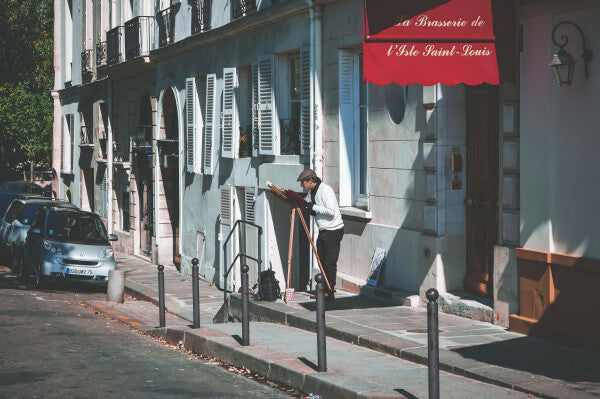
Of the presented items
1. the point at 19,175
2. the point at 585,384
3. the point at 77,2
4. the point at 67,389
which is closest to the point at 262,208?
the point at 67,389

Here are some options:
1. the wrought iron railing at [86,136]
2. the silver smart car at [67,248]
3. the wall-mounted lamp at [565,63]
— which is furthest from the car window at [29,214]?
the wall-mounted lamp at [565,63]

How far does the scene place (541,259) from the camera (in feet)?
32.2

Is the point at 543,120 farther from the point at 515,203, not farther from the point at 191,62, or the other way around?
the point at 191,62

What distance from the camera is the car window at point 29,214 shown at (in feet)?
75.1

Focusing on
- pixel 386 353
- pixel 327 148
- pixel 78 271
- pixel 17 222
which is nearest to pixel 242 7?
pixel 327 148

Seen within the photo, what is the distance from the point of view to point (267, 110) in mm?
17578

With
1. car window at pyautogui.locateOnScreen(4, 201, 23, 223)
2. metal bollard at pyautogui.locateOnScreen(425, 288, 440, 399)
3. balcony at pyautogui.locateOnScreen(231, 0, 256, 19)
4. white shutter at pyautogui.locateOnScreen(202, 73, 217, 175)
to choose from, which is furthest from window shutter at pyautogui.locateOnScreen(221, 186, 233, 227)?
metal bollard at pyautogui.locateOnScreen(425, 288, 440, 399)

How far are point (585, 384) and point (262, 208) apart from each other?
418 inches

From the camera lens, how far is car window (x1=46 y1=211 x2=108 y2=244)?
766 inches

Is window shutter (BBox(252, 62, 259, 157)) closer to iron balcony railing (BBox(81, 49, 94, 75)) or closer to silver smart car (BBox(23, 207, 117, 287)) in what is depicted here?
silver smart car (BBox(23, 207, 117, 287))

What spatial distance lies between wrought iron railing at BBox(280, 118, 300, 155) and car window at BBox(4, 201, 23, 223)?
896 centimetres

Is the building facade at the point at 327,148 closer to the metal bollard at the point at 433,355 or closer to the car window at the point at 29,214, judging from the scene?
the metal bollard at the point at 433,355

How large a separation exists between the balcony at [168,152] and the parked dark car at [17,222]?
2702 mm

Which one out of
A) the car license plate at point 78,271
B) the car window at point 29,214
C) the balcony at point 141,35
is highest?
the balcony at point 141,35
